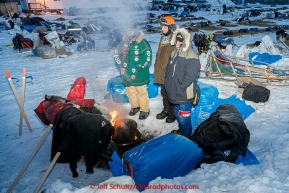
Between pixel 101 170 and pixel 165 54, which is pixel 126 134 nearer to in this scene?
pixel 101 170

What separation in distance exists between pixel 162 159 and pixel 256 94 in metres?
3.46

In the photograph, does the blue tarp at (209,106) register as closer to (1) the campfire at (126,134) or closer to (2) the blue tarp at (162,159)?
(1) the campfire at (126,134)

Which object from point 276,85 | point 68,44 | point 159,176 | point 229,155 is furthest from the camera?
point 68,44

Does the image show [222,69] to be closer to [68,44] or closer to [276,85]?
[276,85]

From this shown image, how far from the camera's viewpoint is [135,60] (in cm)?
449

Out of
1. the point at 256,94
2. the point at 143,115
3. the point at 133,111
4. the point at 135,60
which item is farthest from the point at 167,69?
the point at 256,94

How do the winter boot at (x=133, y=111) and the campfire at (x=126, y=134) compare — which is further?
the winter boot at (x=133, y=111)

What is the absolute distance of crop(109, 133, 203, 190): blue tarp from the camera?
9.32 ft

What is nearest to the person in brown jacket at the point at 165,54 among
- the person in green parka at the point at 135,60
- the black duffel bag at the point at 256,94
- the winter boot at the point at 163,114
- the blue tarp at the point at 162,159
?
the winter boot at the point at 163,114

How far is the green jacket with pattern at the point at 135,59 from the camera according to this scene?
4441 mm

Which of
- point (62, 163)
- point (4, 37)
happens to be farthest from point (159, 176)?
point (4, 37)

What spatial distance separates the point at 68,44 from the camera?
13930mm

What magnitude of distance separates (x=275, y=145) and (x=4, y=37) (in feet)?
61.6

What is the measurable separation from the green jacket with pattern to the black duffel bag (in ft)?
8.04
